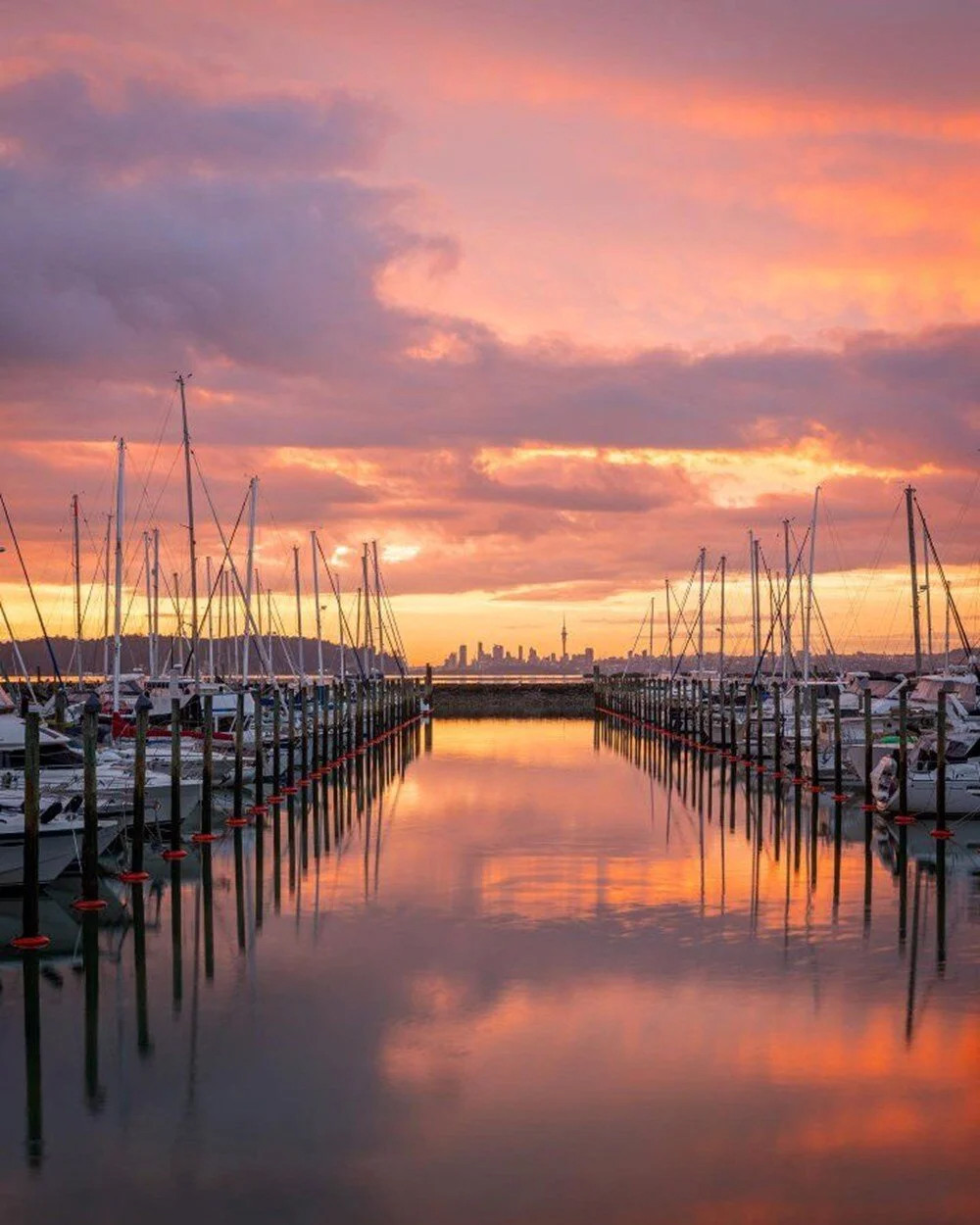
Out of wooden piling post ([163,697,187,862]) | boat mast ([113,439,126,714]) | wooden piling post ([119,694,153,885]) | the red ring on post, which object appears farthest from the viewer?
boat mast ([113,439,126,714])

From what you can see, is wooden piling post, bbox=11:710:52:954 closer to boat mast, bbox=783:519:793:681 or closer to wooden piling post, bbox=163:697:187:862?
wooden piling post, bbox=163:697:187:862

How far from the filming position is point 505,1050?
2098 centimetres

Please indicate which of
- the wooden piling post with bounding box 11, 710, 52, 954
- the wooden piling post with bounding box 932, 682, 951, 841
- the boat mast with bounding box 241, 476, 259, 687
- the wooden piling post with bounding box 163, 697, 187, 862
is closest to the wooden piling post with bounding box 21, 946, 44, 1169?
the wooden piling post with bounding box 11, 710, 52, 954

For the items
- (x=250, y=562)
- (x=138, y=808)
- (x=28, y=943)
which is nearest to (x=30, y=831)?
(x=28, y=943)

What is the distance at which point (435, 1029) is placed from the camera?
22.3 metres

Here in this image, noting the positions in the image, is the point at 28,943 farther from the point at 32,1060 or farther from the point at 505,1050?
the point at 505,1050

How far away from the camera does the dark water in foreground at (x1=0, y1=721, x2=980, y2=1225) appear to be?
16.0m

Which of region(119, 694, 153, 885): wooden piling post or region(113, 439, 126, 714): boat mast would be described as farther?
region(113, 439, 126, 714): boat mast

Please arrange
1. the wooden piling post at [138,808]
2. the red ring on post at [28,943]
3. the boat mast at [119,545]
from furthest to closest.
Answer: the boat mast at [119,545], the wooden piling post at [138,808], the red ring on post at [28,943]

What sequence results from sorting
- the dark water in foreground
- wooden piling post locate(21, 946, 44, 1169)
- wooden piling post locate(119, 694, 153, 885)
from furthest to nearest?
1. wooden piling post locate(119, 694, 153, 885)
2. wooden piling post locate(21, 946, 44, 1169)
3. the dark water in foreground

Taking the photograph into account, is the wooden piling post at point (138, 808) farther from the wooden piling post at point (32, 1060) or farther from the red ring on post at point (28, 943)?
the wooden piling post at point (32, 1060)

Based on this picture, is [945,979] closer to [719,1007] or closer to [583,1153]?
[719,1007]

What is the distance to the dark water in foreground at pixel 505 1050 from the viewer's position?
1605cm

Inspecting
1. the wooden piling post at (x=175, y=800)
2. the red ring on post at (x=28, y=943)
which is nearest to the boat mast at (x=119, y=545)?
the wooden piling post at (x=175, y=800)
